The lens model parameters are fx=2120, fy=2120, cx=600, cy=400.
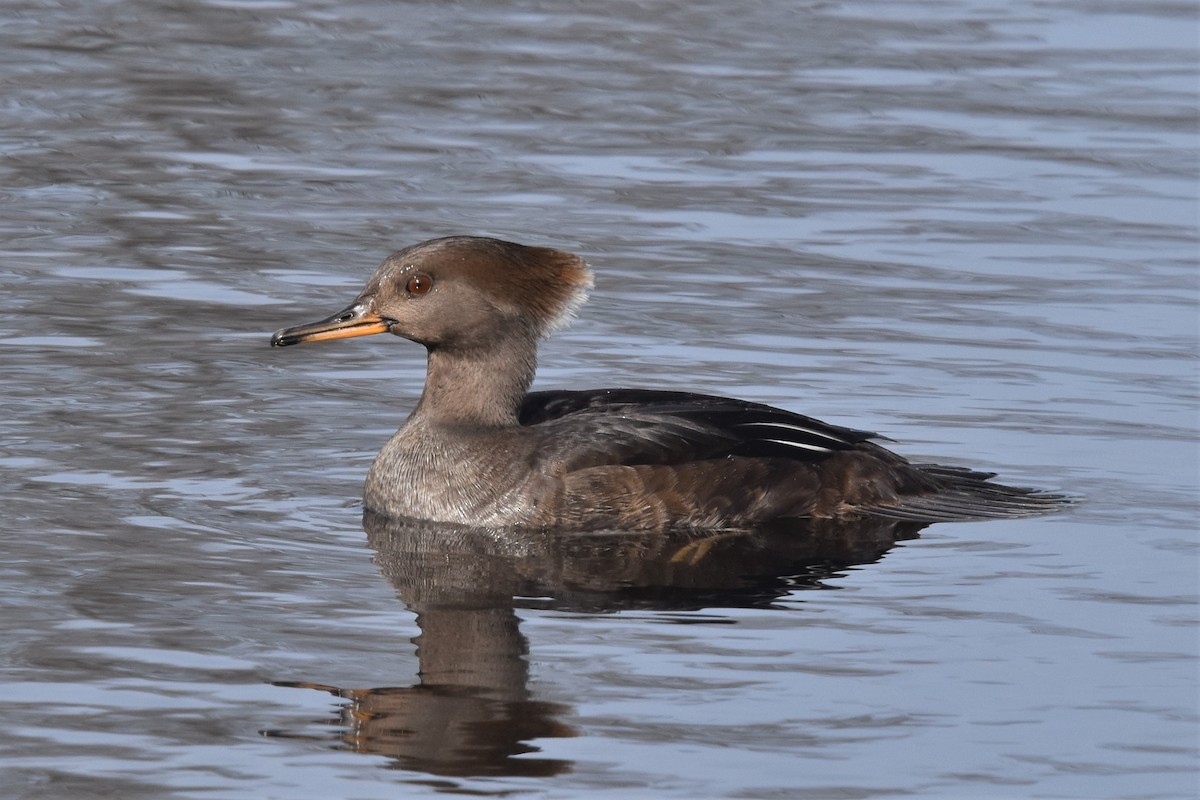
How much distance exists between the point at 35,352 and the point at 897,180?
6.20 metres

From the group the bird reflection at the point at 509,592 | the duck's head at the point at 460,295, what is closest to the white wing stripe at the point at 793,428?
the bird reflection at the point at 509,592

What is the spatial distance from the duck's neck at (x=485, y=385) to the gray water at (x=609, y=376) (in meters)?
0.59

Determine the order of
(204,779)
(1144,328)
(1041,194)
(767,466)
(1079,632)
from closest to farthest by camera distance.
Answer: (204,779), (1079,632), (767,466), (1144,328), (1041,194)

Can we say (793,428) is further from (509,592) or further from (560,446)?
(509,592)

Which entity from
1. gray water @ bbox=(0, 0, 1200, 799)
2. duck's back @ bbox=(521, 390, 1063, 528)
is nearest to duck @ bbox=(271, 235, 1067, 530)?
duck's back @ bbox=(521, 390, 1063, 528)

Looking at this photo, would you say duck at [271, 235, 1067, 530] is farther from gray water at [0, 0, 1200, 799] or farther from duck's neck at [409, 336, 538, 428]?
gray water at [0, 0, 1200, 799]

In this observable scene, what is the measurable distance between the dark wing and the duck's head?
446mm

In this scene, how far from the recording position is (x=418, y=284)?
912 centimetres

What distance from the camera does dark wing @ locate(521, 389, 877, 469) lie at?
8.97 meters

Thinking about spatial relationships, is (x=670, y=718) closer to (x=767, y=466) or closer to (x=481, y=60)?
(x=767, y=466)

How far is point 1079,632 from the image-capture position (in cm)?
752

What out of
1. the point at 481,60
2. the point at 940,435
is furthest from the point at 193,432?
the point at 481,60

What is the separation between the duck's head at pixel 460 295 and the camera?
29.9 ft

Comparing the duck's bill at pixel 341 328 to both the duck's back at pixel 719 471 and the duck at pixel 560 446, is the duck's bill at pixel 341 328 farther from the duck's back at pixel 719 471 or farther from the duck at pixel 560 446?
the duck's back at pixel 719 471
